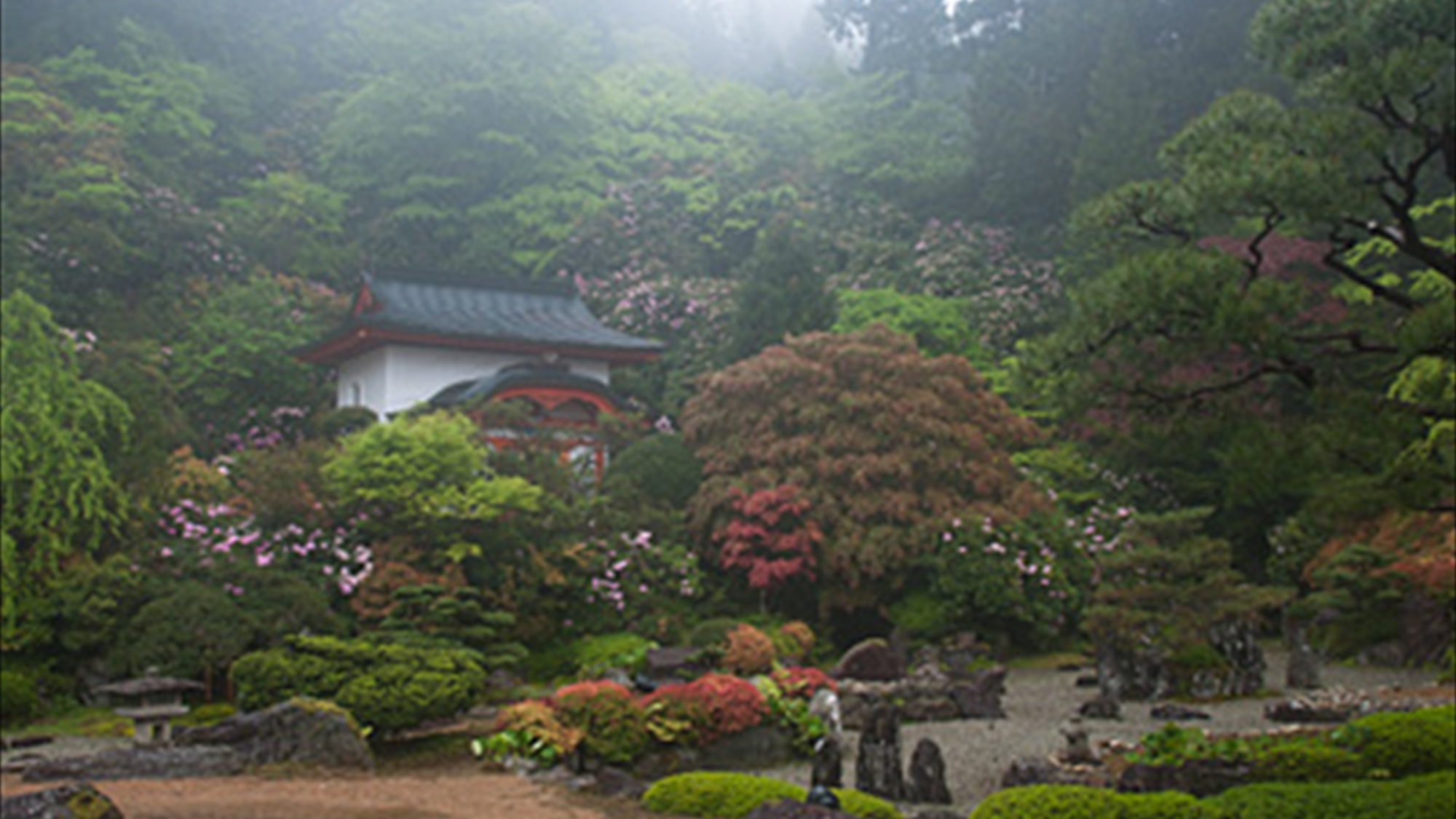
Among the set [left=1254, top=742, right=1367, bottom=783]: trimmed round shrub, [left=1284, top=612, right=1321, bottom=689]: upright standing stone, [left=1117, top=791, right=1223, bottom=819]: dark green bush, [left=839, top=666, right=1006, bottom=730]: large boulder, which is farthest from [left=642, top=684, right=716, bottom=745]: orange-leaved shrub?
[left=1284, top=612, right=1321, bottom=689]: upright standing stone

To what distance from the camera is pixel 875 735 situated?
27.9 feet

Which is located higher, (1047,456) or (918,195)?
(918,195)

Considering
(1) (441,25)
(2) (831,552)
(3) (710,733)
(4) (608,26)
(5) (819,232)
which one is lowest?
(3) (710,733)

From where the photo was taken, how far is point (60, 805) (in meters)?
6.11

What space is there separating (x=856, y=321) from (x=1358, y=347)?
57.4 ft

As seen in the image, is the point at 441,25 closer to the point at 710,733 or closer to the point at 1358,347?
the point at 710,733

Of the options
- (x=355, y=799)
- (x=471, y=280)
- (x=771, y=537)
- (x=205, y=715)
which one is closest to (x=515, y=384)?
(x=471, y=280)

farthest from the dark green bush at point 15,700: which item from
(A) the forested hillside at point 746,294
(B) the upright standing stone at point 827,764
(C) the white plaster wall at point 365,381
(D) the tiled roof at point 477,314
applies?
(C) the white plaster wall at point 365,381

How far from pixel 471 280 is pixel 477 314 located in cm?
133

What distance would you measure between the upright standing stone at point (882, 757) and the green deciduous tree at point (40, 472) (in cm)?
900

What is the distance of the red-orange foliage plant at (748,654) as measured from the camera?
503 inches

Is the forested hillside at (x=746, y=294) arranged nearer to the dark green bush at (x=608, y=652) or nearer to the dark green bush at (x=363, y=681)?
the dark green bush at (x=608, y=652)

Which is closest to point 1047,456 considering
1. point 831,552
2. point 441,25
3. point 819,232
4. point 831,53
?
point 831,552

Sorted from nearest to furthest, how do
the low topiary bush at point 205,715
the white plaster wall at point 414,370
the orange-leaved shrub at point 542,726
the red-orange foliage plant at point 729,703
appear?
the orange-leaved shrub at point 542,726 → the red-orange foliage plant at point 729,703 → the low topiary bush at point 205,715 → the white plaster wall at point 414,370
